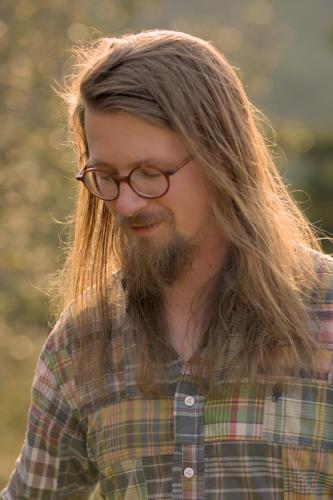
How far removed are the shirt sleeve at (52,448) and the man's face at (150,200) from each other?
47 centimetres

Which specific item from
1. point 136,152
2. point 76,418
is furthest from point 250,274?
point 76,418

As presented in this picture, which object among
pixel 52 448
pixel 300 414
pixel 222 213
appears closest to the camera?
pixel 300 414

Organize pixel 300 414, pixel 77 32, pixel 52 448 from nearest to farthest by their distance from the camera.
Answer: pixel 300 414, pixel 52 448, pixel 77 32

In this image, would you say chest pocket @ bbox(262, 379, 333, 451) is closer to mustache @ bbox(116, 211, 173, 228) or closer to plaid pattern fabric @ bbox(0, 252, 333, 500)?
plaid pattern fabric @ bbox(0, 252, 333, 500)

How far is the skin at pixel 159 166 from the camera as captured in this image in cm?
250

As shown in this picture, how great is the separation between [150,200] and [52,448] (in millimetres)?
771

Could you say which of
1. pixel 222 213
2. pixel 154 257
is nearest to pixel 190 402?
pixel 154 257

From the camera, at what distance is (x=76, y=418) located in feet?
9.11

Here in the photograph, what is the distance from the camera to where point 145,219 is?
2.52 metres

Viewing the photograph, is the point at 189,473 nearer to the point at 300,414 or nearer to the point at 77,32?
the point at 300,414

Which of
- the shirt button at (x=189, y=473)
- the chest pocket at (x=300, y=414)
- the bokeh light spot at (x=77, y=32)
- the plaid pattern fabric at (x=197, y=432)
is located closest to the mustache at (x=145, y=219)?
the plaid pattern fabric at (x=197, y=432)

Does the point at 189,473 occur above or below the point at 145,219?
below

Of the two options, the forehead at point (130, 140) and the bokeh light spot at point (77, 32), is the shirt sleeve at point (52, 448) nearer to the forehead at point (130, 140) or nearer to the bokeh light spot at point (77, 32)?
the forehead at point (130, 140)

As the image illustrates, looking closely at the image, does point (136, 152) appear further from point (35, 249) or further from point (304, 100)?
point (304, 100)
